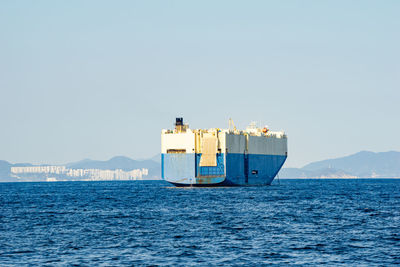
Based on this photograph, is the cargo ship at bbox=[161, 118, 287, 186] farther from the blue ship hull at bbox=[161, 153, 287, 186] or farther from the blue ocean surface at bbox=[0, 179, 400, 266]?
the blue ocean surface at bbox=[0, 179, 400, 266]

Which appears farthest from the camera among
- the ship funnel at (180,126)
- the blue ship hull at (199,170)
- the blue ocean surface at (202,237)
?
the ship funnel at (180,126)

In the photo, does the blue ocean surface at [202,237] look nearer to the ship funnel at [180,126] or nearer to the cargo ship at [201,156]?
the cargo ship at [201,156]

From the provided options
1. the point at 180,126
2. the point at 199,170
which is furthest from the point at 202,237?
the point at 180,126

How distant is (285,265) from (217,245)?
6.60 metres

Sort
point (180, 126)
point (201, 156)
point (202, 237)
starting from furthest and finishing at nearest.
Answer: point (180, 126) < point (201, 156) < point (202, 237)

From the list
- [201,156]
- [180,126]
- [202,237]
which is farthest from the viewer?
[180,126]

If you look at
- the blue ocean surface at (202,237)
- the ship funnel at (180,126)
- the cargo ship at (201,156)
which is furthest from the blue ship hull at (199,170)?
the blue ocean surface at (202,237)

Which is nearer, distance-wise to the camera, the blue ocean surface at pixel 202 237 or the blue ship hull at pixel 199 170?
the blue ocean surface at pixel 202 237

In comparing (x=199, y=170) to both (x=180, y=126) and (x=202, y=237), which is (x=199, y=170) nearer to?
(x=180, y=126)

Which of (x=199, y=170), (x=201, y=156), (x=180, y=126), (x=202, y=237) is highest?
(x=180, y=126)

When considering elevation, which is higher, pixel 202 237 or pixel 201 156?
pixel 201 156

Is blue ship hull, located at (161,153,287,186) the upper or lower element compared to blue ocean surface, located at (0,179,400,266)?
upper

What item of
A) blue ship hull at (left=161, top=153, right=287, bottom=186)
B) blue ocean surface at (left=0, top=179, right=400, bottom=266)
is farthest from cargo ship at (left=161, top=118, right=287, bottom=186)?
blue ocean surface at (left=0, top=179, right=400, bottom=266)

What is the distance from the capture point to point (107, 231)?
4238 centimetres
